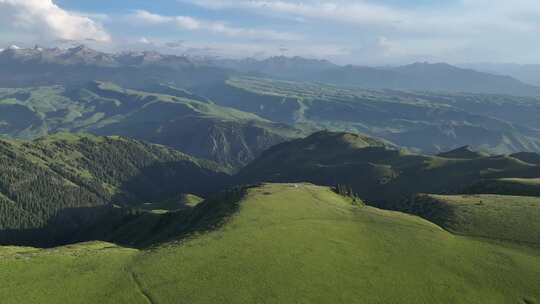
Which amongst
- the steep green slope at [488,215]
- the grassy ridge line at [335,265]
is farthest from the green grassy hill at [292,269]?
the steep green slope at [488,215]

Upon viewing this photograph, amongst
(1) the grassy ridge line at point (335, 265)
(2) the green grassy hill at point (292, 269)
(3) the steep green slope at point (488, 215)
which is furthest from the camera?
(3) the steep green slope at point (488, 215)

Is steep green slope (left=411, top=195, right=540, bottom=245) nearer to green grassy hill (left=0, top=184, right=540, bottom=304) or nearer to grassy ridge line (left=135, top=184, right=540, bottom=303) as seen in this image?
grassy ridge line (left=135, top=184, right=540, bottom=303)

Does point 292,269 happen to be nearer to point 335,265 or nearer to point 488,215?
point 335,265

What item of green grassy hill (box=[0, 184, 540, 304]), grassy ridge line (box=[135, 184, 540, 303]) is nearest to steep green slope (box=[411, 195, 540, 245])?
grassy ridge line (box=[135, 184, 540, 303])

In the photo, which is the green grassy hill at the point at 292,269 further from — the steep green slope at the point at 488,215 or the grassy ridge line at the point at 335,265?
the steep green slope at the point at 488,215

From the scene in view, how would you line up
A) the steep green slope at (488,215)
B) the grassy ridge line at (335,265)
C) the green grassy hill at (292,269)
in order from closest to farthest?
1. the green grassy hill at (292,269)
2. the grassy ridge line at (335,265)
3. the steep green slope at (488,215)

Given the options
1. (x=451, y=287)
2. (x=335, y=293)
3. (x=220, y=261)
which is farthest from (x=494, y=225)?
(x=220, y=261)
